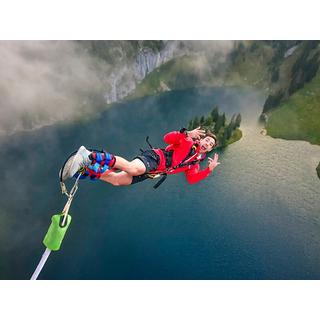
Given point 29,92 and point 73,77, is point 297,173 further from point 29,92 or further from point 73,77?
point 29,92

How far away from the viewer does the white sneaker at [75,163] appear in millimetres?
2634

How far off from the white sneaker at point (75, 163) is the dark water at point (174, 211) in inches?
208

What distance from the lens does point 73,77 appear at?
8586 millimetres

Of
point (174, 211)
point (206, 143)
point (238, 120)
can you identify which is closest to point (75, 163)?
point (206, 143)

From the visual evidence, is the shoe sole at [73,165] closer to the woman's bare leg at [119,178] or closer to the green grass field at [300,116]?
the woman's bare leg at [119,178]

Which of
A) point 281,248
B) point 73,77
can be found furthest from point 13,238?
point 281,248

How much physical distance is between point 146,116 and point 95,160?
927 cm

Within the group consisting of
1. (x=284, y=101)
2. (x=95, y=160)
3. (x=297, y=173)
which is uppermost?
(x=95, y=160)

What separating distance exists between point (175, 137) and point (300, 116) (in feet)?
17.8

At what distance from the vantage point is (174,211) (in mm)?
10992

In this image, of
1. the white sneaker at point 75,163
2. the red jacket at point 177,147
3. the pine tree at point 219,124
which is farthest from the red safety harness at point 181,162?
the pine tree at point 219,124

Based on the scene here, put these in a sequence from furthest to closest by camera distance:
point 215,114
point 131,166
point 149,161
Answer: point 215,114
point 149,161
point 131,166

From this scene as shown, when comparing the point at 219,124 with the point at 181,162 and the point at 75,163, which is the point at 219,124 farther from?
the point at 75,163
